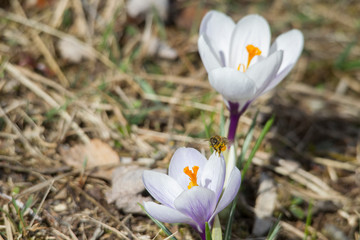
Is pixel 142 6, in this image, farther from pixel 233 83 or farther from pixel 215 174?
pixel 215 174

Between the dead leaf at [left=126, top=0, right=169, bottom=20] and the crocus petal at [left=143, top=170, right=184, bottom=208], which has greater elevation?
the dead leaf at [left=126, top=0, right=169, bottom=20]

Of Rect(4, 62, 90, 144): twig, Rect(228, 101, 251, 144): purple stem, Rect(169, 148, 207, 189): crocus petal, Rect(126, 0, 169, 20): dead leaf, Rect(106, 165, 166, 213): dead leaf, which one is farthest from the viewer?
Rect(126, 0, 169, 20): dead leaf

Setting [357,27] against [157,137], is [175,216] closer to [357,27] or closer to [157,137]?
[157,137]

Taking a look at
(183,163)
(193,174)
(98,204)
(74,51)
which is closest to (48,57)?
(74,51)

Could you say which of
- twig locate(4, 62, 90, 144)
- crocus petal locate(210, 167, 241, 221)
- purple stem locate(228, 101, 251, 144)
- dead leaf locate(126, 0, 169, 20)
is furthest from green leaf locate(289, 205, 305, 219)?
dead leaf locate(126, 0, 169, 20)

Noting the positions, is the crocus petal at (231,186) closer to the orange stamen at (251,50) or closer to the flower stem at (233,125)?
the flower stem at (233,125)

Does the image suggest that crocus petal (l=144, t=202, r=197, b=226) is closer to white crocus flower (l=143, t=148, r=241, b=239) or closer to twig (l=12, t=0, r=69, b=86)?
white crocus flower (l=143, t=148, r=241, b=239)

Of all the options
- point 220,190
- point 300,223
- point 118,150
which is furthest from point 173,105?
point 220,190
